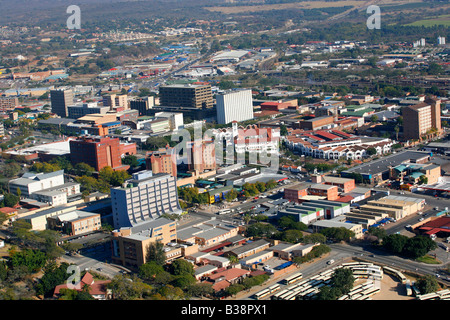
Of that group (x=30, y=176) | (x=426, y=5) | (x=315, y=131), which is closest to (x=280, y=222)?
(x=30, y=176)

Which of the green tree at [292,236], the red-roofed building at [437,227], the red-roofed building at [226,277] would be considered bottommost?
the red-roofed building at [437,227]

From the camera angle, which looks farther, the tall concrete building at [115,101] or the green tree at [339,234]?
the tall concrete building at [115,101]

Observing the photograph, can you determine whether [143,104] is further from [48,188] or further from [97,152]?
[48,188]

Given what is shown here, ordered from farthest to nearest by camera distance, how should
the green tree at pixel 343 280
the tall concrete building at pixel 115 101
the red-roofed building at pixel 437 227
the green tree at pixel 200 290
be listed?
1. the tall concrete building at pixel 115 101
2. the red-roofed building at pixel 437 227
3. the green tree at pixel 200 290
4. the green tree at pixel 343 280

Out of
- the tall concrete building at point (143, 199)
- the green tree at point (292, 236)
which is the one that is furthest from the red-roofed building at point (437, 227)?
the tall concrete building at point (143, 199)

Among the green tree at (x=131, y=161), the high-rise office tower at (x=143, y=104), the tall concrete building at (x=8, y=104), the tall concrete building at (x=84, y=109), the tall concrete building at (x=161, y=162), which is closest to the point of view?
the tall concrete building at (x=161, y=162)

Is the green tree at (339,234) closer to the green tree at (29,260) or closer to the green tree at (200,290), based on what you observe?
the green tree at (200,290)

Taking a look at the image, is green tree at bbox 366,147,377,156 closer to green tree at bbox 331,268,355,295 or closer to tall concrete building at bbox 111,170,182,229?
tall concrete building at bbox 111,170,182,229
